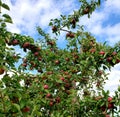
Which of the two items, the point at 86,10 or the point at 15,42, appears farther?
the point at 86,10

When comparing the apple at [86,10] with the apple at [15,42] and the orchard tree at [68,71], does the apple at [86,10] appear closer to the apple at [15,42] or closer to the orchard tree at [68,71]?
the orchard tree at [68,71]

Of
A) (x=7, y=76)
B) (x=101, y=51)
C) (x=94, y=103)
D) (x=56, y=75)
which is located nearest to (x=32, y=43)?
(x=56, y=75)

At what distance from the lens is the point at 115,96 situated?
6730mm

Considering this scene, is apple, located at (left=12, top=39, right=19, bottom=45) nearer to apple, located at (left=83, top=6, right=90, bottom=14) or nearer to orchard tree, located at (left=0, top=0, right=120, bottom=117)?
orchard tree, located at (left=0, top=0, right=120, bottom=117)

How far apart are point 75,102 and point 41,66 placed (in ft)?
11.2

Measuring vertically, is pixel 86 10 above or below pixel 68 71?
above

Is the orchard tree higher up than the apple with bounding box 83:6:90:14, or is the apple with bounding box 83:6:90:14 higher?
the apple with bounding box 83:6:90:14

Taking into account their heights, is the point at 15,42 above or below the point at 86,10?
below

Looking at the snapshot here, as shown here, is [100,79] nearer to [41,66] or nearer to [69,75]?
[41,66]

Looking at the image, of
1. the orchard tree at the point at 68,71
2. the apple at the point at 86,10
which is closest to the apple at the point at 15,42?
the orchard tree at the point at 68,71

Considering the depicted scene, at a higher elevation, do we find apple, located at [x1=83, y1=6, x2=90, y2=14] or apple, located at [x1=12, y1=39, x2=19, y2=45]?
apple, located at [x1=83, y1=6, x2=90, y2=14]

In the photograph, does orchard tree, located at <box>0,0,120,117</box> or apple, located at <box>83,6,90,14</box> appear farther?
apple, located at <box>83,6,90,14</box>

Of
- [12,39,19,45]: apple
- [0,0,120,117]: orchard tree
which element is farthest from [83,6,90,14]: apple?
[12,39,19,45]: apple

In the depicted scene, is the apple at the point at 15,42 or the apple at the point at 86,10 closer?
the apple at the point at 15,42
